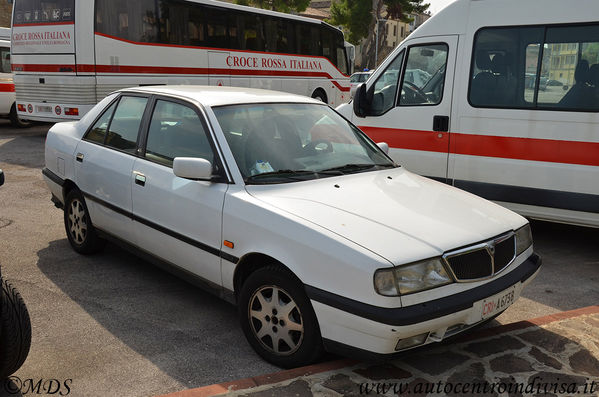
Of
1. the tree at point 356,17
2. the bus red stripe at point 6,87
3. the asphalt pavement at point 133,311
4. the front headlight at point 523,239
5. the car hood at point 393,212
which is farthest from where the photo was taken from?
→ the tree at point 356,17

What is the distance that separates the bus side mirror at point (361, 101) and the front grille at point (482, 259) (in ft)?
11.7

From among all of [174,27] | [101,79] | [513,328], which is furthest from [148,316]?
[174,27]

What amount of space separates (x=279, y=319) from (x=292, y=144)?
1.32 metres

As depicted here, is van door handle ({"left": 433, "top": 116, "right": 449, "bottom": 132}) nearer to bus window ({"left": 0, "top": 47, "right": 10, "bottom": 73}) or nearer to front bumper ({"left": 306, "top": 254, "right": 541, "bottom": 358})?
front bumper ({"left": 306, "top": 254, "right": 541, "bottom": 358})

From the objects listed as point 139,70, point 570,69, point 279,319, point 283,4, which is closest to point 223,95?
point 279,319

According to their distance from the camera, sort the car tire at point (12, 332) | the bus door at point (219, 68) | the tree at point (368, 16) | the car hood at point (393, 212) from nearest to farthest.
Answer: the car tire at point (12, 332) → the car hood at point (393, 212) → the bus door at point (219, 68) → the tree at point (368, 16)

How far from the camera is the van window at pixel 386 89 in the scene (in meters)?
6.66

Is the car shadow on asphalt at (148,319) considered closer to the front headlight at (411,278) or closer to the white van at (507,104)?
the front headlight at (411,278)

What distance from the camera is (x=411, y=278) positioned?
302 cm

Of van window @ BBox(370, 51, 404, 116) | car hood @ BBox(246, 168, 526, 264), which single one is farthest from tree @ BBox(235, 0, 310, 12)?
car hood @ BBox(246, 168, 526, 264)

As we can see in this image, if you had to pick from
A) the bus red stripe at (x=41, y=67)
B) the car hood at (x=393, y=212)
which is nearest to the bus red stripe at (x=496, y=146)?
the car hood at (x=393, y=212)

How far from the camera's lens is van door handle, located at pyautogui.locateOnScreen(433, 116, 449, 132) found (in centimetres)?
621

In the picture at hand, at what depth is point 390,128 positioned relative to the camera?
22.0ft

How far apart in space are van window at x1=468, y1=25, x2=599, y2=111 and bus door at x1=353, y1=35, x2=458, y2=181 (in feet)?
1.07
